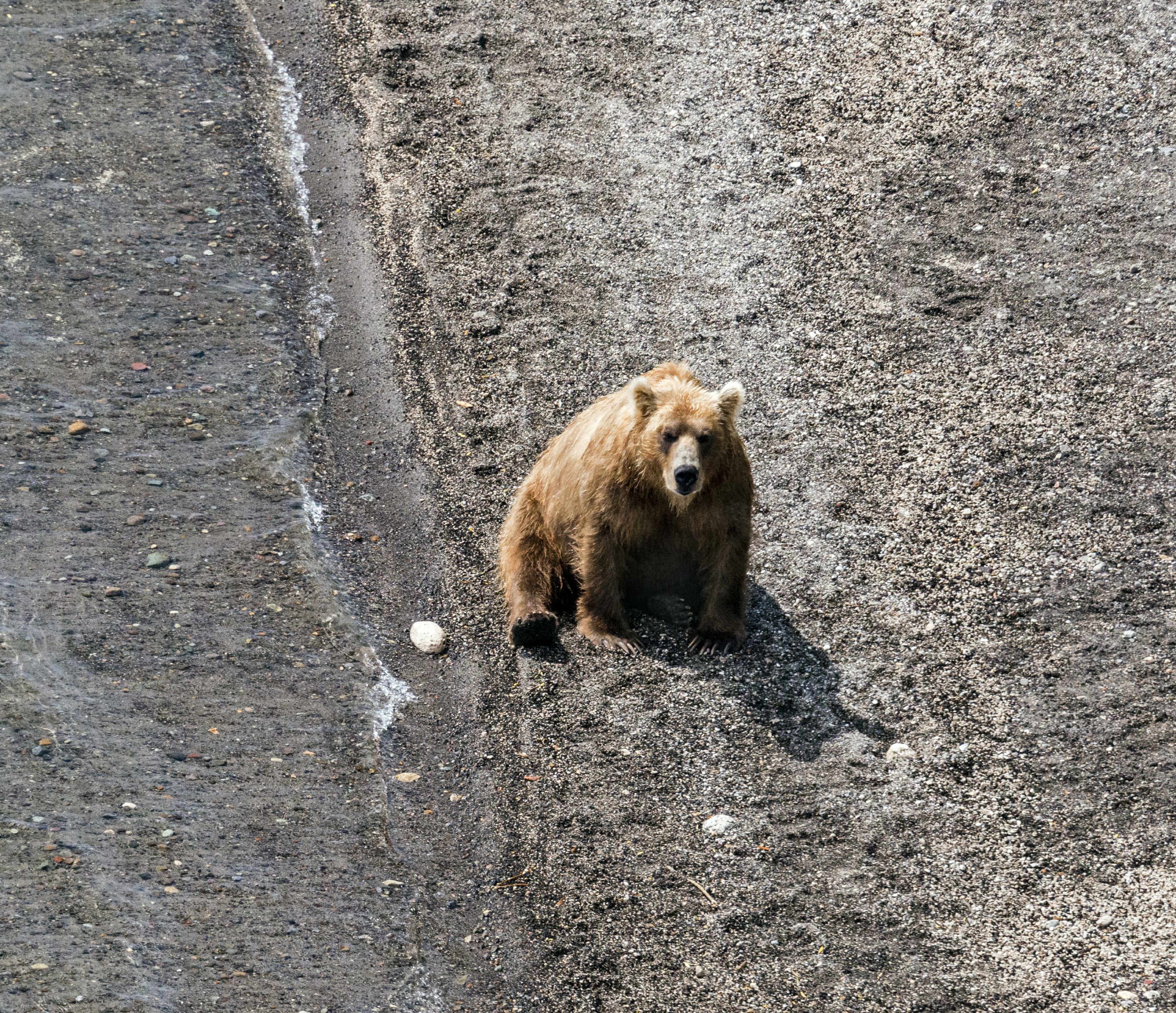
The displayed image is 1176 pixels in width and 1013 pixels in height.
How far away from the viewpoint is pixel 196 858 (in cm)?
472

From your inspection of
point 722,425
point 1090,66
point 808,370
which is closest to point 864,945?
point 722,425

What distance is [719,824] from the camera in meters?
5.02

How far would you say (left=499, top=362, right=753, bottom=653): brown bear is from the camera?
550 centimetres

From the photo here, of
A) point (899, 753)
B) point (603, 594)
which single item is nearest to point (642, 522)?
point (603, 594)

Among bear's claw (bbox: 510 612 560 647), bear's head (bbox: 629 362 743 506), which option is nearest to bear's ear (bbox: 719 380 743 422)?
bear's head (bbox: 629 362 743 506)

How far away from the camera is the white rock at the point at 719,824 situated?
500 centimetres

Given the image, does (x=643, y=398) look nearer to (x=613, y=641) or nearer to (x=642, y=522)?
(x=642, y=522)

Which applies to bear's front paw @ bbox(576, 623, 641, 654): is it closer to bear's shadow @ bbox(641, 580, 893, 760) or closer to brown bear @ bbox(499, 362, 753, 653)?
brown bear @ bbox(499, 362, 753, 653)

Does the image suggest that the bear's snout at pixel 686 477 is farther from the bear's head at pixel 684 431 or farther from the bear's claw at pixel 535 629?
the bear's claw at pixel 535 629

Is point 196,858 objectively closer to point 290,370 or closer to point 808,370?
point 290,370

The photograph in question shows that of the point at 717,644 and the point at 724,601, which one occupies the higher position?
the point at 724,601

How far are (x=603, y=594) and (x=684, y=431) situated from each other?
38.0 inches

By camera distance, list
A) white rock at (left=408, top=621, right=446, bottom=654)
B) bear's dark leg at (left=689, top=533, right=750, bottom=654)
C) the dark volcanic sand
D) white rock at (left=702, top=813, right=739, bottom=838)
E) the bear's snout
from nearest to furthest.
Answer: the dark volcanic sand → white rock at (left=702, top=813, right=739, bottom=838) → the bear's snout → bear's dark leg at (left=689, top=533, right=750, bottom=654) → white rock at (left=408, top=621, right=446, bottom=654)

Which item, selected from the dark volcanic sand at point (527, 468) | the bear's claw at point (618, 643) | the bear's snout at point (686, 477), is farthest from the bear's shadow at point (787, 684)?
the bear's snout at point (686, 477)
